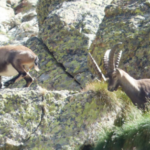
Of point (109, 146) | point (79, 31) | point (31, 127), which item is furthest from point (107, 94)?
point (79, 31)

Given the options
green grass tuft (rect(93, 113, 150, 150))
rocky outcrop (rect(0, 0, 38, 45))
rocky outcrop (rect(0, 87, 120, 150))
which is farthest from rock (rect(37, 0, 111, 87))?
rocky outcrop (rect(0, 0, 38, 45))

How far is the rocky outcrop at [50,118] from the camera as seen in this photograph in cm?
654

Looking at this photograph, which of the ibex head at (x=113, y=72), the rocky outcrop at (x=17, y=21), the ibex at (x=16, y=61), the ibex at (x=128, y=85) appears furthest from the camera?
the rocky outcrop at (x=17, y=21)

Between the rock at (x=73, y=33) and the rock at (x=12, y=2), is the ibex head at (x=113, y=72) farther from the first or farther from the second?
the rock at (x=12, y=2)

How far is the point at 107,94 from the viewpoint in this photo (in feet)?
23.7

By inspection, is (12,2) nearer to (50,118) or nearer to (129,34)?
(129,34)

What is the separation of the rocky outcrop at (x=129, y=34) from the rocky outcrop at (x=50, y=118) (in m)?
2.64

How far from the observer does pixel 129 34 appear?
34.1 feet

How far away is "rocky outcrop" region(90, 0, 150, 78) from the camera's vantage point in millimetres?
9359

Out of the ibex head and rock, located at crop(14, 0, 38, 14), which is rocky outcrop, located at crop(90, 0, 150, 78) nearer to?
the ibex head

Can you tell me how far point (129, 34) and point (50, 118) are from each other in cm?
473

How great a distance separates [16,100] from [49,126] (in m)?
1.01

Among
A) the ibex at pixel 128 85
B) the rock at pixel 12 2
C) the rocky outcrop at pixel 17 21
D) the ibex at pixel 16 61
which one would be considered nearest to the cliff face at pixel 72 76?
the ibex at pixel 128 85

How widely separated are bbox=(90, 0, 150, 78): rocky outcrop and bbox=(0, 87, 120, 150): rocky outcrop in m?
2.64
